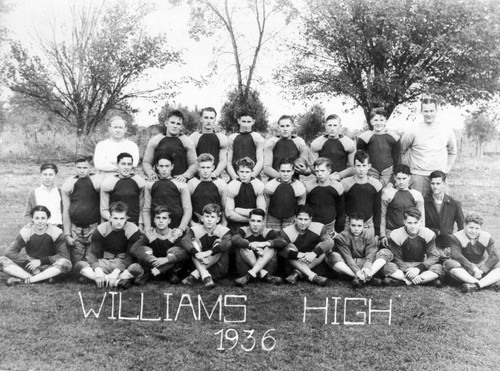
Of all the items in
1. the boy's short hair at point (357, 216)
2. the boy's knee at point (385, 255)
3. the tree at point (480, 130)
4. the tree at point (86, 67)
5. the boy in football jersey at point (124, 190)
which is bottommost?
the boy's knee at point (385, 255)

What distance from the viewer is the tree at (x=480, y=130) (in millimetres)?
4961

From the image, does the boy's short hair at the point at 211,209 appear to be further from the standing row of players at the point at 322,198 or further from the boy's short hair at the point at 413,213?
the boy's short hair at the point at 413,213

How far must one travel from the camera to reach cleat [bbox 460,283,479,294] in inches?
147

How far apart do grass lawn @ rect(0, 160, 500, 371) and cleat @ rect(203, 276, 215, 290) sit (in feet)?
0.16

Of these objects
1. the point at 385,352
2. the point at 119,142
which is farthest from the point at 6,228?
the point at 385,352

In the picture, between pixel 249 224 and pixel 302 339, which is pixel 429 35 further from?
pixel 302 339

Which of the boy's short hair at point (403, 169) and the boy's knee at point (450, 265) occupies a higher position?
the boy's short hair at point (403, 169)

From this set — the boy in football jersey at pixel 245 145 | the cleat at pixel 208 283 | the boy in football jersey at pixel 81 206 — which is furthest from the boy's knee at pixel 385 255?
the boy in football jersey at pixel 81 206

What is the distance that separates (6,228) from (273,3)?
391 cm

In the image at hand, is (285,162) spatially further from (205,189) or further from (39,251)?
(39,251)

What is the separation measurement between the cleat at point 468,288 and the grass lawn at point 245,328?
2.1 inches

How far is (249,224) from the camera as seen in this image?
4199 millimetres

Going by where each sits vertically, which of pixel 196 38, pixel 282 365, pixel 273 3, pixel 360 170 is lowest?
pixel 282 365

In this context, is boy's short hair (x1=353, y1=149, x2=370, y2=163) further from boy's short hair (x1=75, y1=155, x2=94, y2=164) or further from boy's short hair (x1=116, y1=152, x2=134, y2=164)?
boy's short hair (x1=75, y1=155, x2=94, y2=164)
